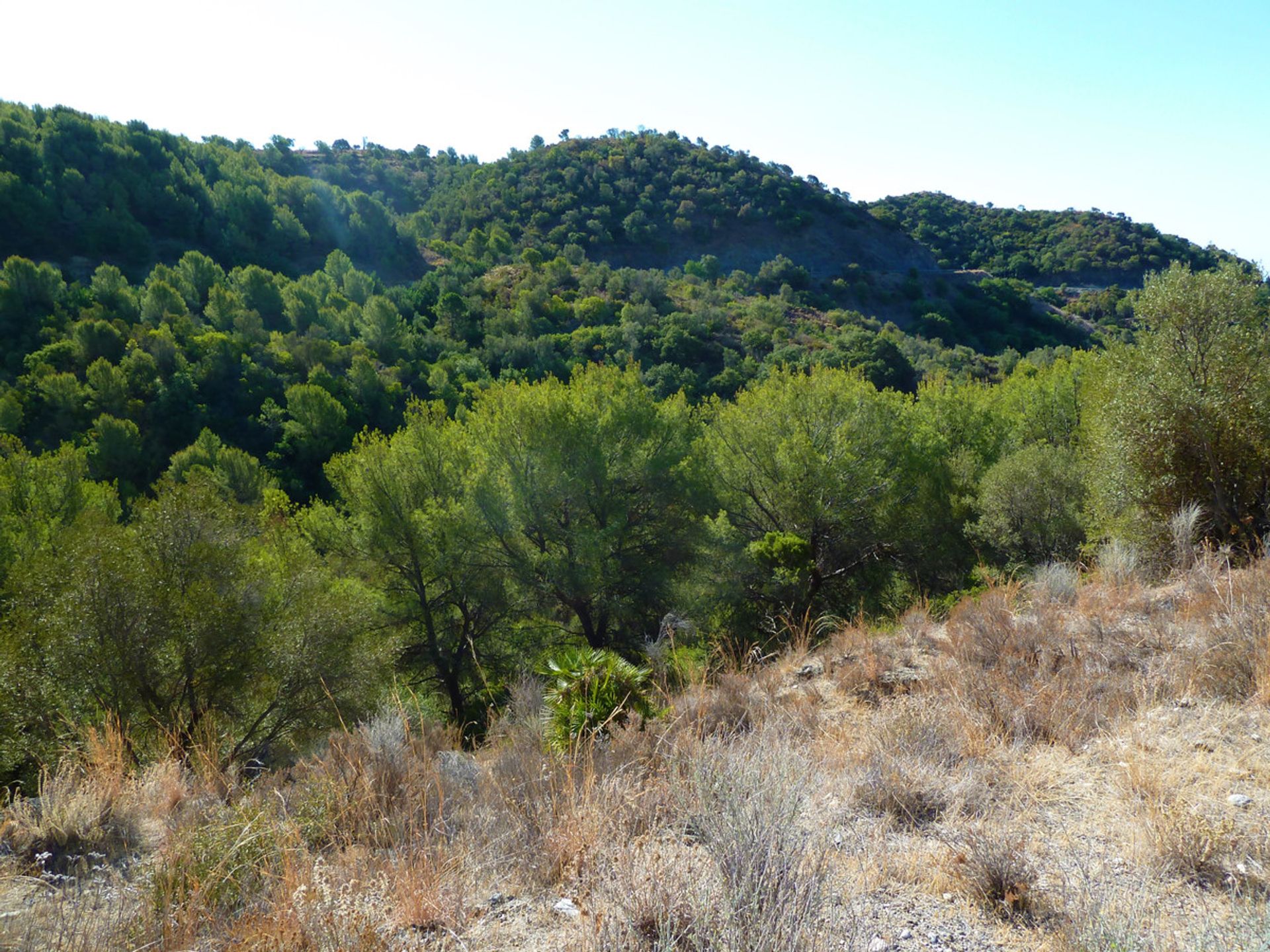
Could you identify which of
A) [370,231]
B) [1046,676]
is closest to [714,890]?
[1046,676]

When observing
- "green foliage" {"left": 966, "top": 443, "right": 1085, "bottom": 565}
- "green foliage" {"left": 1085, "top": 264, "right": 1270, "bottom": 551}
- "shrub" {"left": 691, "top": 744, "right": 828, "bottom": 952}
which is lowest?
"green foliage" {"left": 966, "top": 443, "right": 1085, "bottom": 565}

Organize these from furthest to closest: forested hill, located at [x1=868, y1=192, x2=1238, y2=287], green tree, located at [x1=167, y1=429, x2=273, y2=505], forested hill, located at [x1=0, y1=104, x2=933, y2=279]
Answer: forested hill, located at [x1=868, y1=192, x2=1238, y2=287] < forested hill, located at [x1=0, y1=104, x2=933, y2=279] < green tree, located at [x1=167, y1=429, x2=273, y2=505]

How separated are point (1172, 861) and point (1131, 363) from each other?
10.8 m

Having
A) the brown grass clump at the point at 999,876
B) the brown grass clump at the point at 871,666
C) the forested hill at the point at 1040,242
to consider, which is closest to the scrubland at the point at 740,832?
the brown grass clump at the point at 999,876

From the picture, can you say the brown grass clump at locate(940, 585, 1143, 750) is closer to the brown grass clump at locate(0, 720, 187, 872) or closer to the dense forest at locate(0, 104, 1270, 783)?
the dense forest at locate(0, 104, 1270, 783)

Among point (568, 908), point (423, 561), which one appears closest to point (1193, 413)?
point (568, 908)

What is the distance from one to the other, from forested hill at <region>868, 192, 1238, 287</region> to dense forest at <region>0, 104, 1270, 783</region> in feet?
52.8

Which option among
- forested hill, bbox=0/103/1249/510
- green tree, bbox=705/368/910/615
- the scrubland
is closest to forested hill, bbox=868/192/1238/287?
forested hill, bbox=0/103/1249/510

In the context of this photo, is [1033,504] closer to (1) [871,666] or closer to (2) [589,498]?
(2) [589,498]

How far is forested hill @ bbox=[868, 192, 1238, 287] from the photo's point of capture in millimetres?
63562

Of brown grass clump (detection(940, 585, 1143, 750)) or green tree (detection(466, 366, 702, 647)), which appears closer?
brown grass clump (detection(940, 585, 1143, 750))

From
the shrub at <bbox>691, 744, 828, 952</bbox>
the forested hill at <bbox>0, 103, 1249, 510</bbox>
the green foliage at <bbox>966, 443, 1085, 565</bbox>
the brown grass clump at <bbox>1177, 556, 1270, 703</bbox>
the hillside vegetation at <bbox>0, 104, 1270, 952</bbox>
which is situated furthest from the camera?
the forested hill at <bbox>0, 103, 1249, 510</bbox>

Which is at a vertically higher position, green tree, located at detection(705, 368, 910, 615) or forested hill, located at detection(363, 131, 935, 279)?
forested hill, located at detection(363, 131, 935, 279)

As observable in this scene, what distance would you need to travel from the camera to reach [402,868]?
2.49 m
